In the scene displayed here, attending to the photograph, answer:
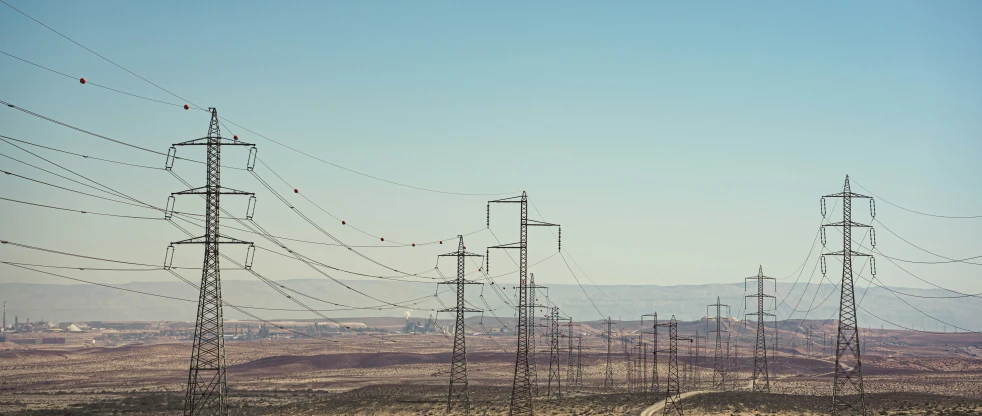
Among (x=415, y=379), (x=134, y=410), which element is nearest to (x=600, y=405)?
(x=134, y=410)

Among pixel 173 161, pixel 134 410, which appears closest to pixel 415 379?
pixel 134 410

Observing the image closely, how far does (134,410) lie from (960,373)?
15683 centimetres

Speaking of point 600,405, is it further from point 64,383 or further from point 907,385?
point 64,383

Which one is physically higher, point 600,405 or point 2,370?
point 600,405

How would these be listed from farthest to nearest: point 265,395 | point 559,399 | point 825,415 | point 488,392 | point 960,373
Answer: point 960,373, point 265,395, point 488,392, point 559,399, point 825,415

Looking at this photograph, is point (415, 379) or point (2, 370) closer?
point (415, 379)

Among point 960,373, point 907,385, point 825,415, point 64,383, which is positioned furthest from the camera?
point 960,373

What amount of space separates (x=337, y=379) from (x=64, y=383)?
155ft

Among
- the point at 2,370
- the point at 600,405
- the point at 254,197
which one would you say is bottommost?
the point at 2,370

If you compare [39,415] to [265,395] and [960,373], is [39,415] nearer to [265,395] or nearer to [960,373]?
[265,395]

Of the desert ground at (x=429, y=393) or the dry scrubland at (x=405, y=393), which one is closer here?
the dry scrubland at (x=405, y=393)

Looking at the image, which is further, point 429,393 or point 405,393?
point 429,393

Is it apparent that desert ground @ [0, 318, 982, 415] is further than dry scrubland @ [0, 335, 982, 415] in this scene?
Yes

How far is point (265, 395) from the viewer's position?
414ft
